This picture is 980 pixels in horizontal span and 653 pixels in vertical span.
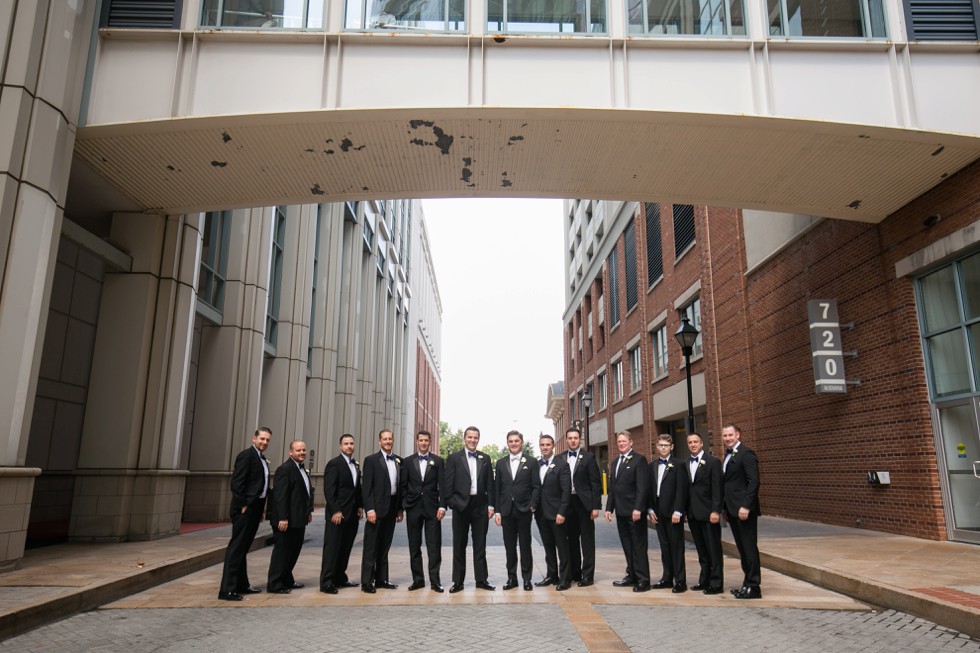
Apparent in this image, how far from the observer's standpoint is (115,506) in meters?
11.8

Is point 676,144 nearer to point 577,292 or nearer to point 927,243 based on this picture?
point 927,243

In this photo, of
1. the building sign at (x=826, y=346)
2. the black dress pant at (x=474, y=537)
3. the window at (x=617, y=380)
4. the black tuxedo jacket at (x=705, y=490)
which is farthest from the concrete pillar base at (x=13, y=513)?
the window at (x=617, y=380)

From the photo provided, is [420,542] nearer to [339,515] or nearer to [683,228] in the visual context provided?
[339,515]

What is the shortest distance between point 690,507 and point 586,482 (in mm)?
1280

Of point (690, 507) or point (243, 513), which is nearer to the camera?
point (243, 513)

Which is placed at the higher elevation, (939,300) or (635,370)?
(635,370)

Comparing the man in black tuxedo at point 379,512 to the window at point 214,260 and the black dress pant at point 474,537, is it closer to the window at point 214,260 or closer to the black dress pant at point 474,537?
the black dress pant at point 474,537

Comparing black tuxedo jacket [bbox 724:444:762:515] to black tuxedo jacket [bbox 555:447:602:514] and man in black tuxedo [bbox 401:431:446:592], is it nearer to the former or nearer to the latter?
black tuxedo jacket [bbox 555:447:602:514]

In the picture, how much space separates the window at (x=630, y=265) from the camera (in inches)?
1278

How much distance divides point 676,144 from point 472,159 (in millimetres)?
3420

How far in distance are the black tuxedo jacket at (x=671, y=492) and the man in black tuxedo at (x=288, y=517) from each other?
13.8 feet

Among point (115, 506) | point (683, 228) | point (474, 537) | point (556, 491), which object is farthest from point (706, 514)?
point (683, 228)

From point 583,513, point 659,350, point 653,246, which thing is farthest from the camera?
point 653,246

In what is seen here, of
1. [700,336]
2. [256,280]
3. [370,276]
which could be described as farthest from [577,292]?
[256,280]
